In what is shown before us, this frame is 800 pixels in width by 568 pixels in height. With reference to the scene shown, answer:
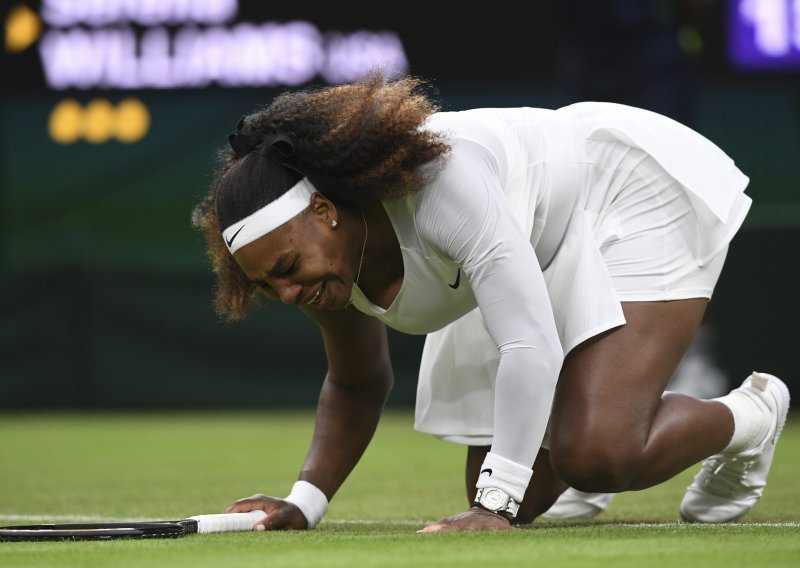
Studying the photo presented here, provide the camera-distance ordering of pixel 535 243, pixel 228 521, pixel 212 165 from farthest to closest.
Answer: pixel 212 165 < pixel 535 243 < pixel 228 521

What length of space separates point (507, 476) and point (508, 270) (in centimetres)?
43

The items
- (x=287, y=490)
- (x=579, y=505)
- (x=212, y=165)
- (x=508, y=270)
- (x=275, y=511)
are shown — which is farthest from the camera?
(x=212, y=165)

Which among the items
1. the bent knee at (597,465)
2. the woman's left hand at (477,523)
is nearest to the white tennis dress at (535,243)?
the woman's left hand at (477,523)

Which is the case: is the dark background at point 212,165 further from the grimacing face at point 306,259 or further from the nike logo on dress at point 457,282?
the grimacing face at point 306,259

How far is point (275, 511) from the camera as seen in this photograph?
10.7 ft

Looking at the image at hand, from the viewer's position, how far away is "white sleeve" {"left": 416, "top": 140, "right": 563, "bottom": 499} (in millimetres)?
2934

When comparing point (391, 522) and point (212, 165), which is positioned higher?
point (391, 522)

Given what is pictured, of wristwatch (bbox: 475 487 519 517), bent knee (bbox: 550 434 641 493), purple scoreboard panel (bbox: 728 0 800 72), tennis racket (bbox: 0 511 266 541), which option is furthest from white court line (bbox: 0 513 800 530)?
purple scoreboard panel (bbox: 728 0 800 72)

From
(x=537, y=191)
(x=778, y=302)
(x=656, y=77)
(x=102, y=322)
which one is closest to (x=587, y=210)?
(x=537, y=191)

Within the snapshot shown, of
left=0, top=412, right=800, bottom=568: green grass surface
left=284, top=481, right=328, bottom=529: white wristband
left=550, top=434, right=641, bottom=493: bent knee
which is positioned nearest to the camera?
left=0, top=412, right=800, bottom=568: green grass surface

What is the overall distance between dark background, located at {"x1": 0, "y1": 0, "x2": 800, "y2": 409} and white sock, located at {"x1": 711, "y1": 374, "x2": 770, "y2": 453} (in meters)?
4.62

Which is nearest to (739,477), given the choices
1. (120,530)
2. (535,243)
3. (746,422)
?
(746,422)

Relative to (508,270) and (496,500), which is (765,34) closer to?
(508,270)

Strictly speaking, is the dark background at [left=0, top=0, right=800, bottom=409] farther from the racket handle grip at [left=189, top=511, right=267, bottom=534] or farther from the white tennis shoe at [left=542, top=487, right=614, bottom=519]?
the racket handle grip at [left=189, top=511, right=267, bottom=534]
